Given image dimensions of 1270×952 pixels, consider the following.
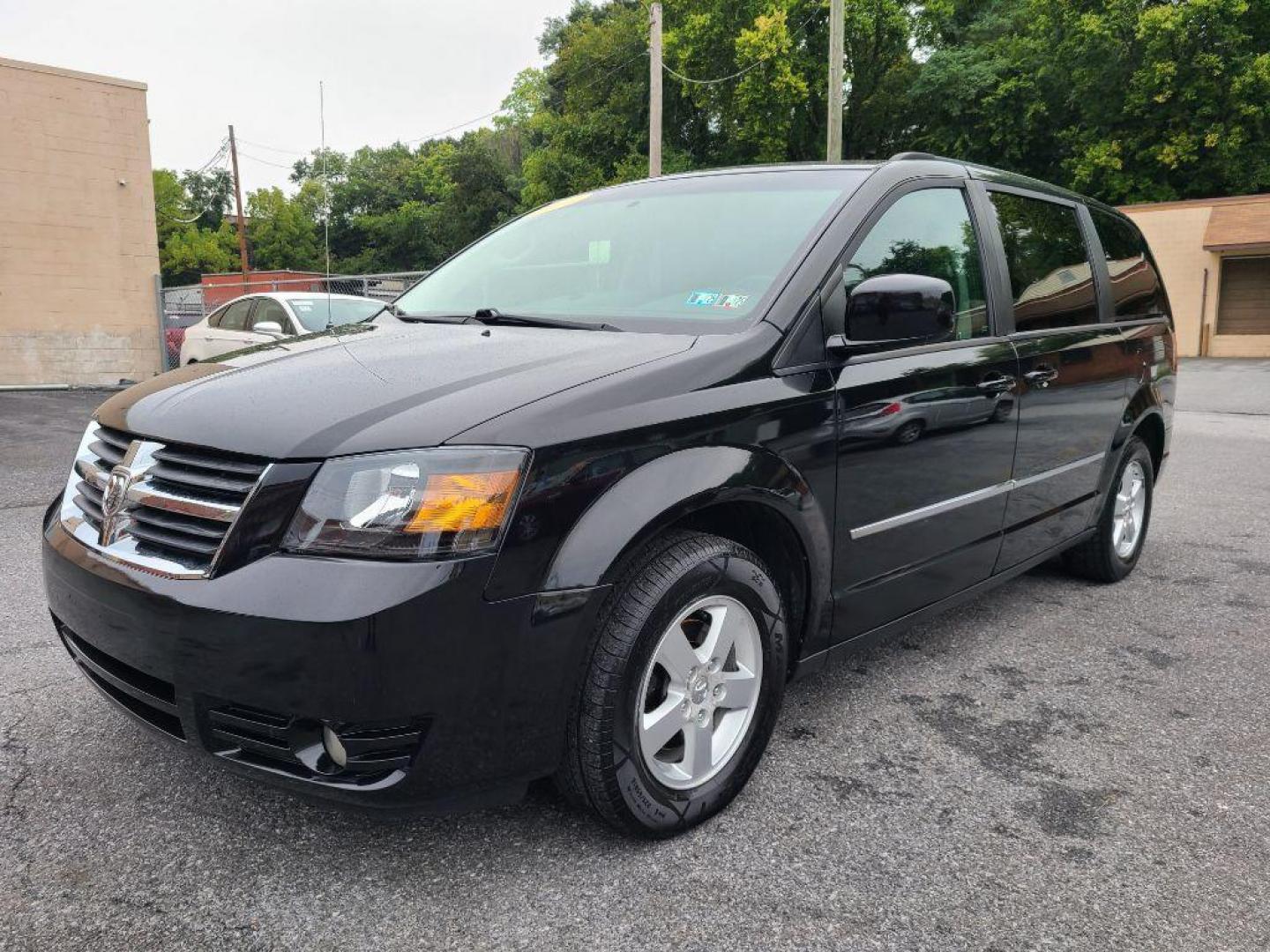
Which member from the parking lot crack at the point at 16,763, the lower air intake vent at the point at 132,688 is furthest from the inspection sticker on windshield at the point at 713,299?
the parking lot crack at the point at 16,763

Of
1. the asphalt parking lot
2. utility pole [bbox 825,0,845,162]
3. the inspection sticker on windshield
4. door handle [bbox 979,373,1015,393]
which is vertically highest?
utility pole [bbox 825,0,845,162]

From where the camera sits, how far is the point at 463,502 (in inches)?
75.5

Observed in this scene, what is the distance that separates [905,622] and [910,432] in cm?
64

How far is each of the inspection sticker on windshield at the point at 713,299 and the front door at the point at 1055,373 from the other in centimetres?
126

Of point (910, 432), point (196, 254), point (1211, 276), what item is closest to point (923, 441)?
point (910, 432)

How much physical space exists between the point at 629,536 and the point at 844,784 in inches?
42.0

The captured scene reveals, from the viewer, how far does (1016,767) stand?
2.74 meters

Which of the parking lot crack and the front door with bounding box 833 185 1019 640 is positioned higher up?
the front door with bounding box 833 185 1019 640

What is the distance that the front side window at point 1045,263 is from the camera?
3541mm

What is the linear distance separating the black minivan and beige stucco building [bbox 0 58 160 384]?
14772 millimetres

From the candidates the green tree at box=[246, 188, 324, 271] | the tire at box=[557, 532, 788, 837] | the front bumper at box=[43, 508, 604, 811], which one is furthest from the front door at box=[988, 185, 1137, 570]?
the green tree at box=[246, 188, 324, 271]

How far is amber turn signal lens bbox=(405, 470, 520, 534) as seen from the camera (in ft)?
6.24

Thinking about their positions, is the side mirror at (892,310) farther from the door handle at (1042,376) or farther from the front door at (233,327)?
the front door at (233,327)

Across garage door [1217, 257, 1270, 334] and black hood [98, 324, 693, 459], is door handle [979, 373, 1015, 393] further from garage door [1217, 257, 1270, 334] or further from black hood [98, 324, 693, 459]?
garage door [1217, 257, 1270, 334]
